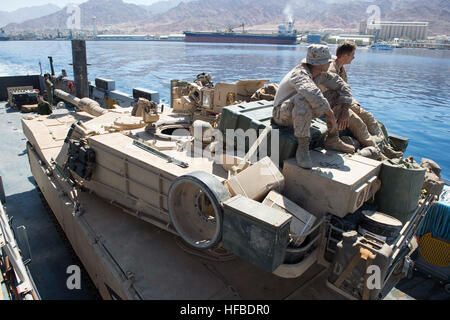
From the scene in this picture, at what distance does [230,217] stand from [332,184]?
4.26ft

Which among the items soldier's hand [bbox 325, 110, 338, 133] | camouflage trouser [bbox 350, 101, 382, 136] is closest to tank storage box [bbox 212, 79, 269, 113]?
camouflage trouser [bbox 350, 101, 382, 136]

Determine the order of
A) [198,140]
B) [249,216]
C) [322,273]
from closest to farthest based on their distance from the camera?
[249,216]
[322,273]
[198,140]

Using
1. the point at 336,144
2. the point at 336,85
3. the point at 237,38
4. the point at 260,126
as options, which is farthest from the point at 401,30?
the point at 260,126

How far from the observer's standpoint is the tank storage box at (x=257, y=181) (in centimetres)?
422

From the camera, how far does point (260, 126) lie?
16.8 feet

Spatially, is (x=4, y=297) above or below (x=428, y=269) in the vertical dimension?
above

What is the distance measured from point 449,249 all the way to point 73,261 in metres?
7.66

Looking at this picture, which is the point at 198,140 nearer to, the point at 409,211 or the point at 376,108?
the point at 409,211

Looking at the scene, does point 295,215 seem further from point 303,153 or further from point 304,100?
point 304,100

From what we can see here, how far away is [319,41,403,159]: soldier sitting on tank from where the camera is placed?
5250 mm

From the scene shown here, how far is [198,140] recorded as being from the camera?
5.88m

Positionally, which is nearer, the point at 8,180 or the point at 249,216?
the point at 249,216

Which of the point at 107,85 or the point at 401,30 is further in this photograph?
the point at 401,30
